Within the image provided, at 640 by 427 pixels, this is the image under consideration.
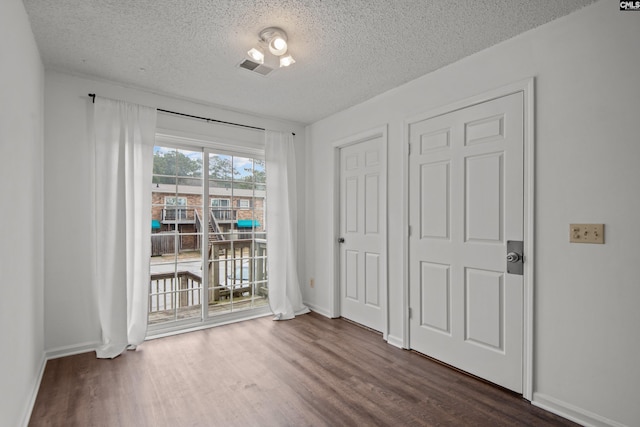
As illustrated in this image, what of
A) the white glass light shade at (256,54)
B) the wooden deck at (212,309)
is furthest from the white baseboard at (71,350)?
the white glass light shade at (256,54)

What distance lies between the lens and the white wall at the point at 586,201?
1.82m

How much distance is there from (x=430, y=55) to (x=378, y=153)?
3.83 ft

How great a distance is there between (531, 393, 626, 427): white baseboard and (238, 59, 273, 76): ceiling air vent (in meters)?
3.20

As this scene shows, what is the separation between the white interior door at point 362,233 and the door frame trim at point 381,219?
0.04m

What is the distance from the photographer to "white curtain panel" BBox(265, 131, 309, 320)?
4.04 metres

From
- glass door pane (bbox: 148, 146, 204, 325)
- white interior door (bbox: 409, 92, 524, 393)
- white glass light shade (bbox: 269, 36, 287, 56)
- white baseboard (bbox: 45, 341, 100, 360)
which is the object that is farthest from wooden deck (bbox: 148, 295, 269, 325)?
white glass light shade (bbox: 269, 36, 287, 56)

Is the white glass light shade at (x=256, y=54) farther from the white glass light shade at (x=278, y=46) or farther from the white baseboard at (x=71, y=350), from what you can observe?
the white baseboard at (x=71, y=350)

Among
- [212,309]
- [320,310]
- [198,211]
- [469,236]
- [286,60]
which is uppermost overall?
[286,60]

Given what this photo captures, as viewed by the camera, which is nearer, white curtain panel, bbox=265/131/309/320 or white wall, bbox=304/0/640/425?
white wall, bbox=304/0/640/425

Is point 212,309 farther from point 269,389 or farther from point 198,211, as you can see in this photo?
point 269,389

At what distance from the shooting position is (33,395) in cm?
221

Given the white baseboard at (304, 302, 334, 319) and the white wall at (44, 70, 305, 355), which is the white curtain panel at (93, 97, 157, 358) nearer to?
the white wall at (44, 70, 305, 355)

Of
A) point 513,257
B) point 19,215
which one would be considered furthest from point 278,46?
point 513,257

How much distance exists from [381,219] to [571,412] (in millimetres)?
2122
